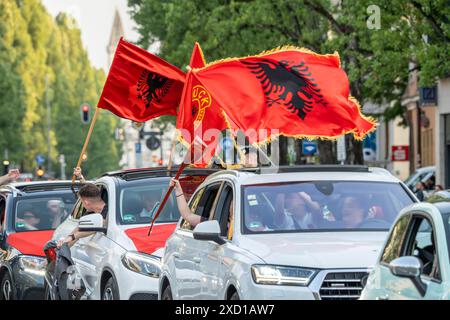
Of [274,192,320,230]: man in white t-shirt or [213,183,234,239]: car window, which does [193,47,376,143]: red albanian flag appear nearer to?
[213,183,234,239]: car window

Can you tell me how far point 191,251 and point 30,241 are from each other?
538cm

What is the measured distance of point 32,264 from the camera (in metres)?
16.4

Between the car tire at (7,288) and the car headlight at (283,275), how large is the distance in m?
7.13

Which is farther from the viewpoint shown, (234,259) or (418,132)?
(418,132)

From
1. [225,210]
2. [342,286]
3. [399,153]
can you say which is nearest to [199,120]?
[225,210]

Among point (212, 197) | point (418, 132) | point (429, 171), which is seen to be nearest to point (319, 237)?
point (212, 197)

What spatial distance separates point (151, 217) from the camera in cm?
1469

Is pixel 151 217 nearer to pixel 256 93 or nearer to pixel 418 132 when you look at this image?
pixel 256 93

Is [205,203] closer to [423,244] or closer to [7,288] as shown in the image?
[423,244]

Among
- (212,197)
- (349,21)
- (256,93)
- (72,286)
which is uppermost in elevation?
(349,21)

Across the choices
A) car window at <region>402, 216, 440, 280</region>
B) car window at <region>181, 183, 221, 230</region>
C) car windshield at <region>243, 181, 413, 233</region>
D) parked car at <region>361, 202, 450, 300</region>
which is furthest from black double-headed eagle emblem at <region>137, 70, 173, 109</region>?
car window at <region>402, 216, 440, 280</region>

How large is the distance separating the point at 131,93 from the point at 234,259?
7502 mm

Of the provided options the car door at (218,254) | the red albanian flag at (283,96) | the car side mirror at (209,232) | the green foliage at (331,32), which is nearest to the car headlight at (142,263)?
the red albanian flag at (283,96)
